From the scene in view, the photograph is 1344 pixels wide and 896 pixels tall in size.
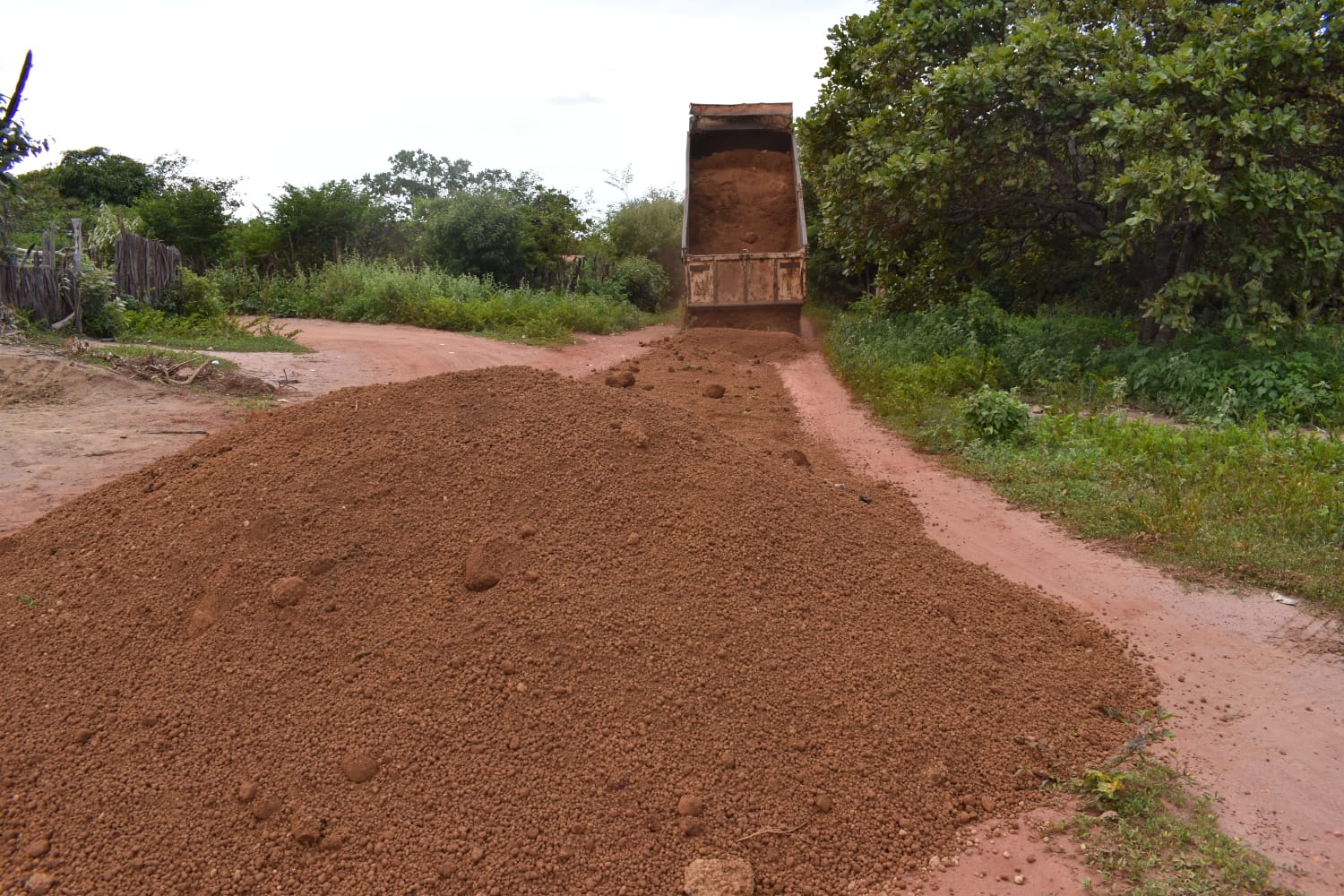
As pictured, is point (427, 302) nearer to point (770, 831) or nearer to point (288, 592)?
point (288, 592)

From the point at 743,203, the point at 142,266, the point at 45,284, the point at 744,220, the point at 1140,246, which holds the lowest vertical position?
the point at 45,284

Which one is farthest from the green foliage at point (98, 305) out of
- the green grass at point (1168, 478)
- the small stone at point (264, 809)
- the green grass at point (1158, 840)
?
the green grass at point (1158, 840)

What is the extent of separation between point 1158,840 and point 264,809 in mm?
2332

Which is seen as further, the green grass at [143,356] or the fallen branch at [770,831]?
the green grass at [143,356]

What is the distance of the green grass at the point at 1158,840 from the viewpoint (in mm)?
2242

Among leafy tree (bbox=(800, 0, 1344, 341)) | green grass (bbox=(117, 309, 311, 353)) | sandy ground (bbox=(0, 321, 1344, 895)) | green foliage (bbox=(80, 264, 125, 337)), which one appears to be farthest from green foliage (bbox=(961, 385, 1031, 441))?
green foliage (bbox=(80, 264, 125, 337))

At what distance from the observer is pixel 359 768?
2475 mm

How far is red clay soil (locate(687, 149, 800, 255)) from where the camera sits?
1347 centimetres

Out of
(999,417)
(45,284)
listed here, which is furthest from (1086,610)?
(45,284)

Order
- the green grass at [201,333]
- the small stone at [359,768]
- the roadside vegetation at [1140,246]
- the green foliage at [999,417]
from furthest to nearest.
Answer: the green grass at [201,333] → the green foliage at [999,417] → the roadside vegetation at [1140,246] → the small stone at [359,768]

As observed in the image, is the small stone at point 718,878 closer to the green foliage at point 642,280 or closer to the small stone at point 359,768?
the small stone at point 359,768

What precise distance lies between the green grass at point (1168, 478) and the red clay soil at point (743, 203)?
575 cm

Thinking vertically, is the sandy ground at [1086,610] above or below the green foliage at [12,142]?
below

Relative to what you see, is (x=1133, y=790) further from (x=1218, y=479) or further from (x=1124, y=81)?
(x=1124, y=81)
